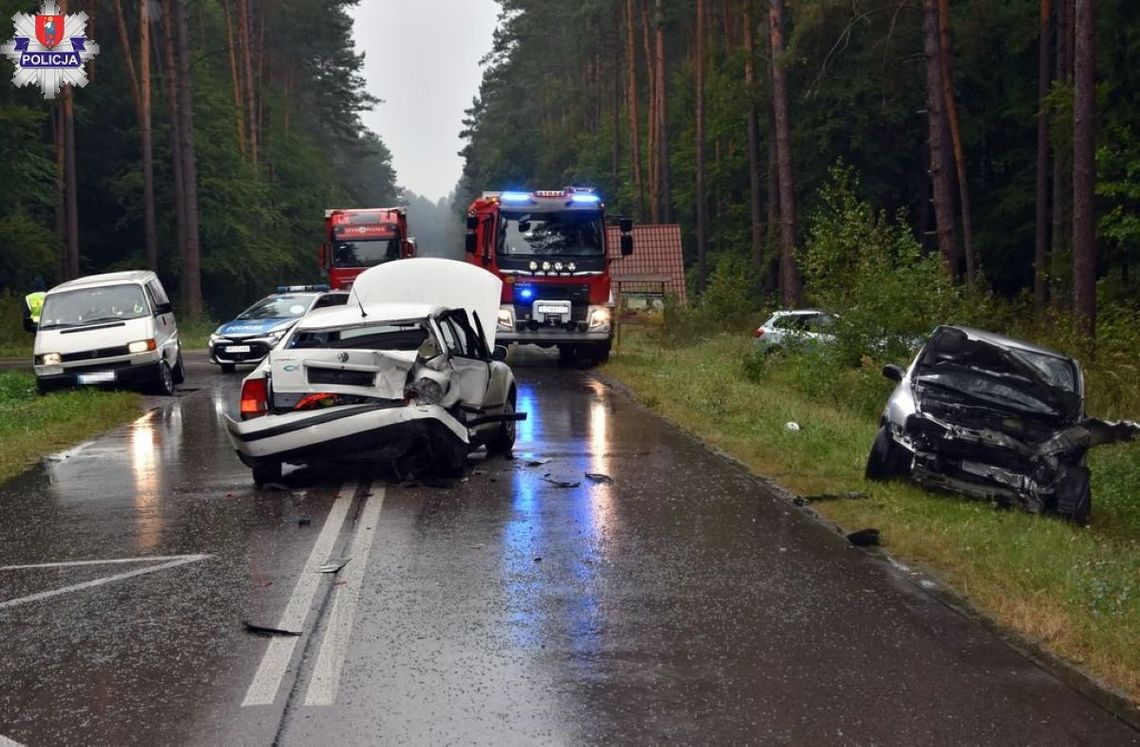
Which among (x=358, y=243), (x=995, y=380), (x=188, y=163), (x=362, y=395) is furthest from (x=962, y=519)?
(x=188, y=163)

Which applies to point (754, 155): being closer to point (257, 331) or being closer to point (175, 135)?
point (175, 135)

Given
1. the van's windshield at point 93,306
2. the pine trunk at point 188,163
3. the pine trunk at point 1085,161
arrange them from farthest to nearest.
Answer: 1. the pine trunk at point 188,163
2. the van's windshield at point 93,306
3. the pine trunk at point 1085,161

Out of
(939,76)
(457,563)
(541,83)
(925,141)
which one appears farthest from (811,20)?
(541,83)

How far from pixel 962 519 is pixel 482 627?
4734 mm

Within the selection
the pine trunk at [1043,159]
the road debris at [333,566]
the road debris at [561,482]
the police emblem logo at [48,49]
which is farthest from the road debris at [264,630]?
the police emblem logo at [48,49]

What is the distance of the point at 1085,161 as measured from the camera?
762 inches

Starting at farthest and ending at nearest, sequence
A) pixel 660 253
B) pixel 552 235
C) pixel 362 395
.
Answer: pixel 660 253 < pixel 552 235 < pixel 362 395

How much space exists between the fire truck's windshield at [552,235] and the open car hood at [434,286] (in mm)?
8267

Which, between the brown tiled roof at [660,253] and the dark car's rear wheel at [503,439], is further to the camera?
the brown tiled roof at [660,253]

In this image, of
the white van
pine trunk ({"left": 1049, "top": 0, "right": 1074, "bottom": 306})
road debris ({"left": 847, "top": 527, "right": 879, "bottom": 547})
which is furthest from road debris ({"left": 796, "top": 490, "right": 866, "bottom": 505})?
pine trunk ({"left": 1049, "top": 0, "right": 1074, "bottom": 306})

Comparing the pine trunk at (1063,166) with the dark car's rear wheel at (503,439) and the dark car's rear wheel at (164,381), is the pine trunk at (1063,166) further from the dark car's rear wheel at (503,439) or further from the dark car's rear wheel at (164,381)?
the dark car's rear wheel at (164,381)

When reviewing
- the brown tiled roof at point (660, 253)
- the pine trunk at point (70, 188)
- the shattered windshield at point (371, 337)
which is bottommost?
the shattered windshield at point (371, 337)

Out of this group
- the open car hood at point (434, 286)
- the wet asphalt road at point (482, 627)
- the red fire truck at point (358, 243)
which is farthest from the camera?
the red fire truck at point (358, 243)

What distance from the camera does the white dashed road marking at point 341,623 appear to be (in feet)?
19.4
